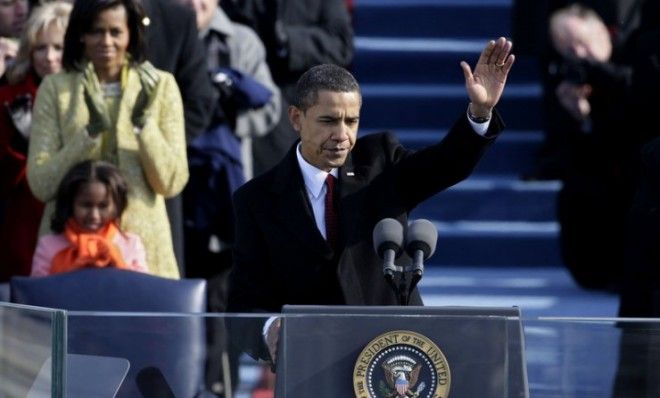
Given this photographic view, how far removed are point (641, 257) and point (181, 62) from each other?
6.34 ft

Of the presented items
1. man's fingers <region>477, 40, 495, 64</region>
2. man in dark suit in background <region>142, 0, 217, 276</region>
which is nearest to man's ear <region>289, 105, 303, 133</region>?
man's fingers <region>477, 40, 495, 64</region>

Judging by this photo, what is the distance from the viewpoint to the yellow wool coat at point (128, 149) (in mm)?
6469

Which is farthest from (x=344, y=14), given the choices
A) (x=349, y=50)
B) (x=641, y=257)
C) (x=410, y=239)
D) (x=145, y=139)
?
(x=410, y=239)

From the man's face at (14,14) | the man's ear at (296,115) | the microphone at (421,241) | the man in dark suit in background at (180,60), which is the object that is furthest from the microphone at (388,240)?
the man's face at (14,14)

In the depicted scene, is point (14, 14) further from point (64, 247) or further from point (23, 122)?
point (64, 247)

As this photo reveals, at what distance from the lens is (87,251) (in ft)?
20.7

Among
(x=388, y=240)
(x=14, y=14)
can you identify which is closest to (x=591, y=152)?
(x=14, y=14)

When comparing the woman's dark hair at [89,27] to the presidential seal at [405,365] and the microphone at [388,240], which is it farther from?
the presidential seal at [405,365]

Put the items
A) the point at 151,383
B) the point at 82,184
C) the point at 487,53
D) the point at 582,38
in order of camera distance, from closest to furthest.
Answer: the point at 151,383
the point at 487,53
the point at 82,184
the point at 582,38

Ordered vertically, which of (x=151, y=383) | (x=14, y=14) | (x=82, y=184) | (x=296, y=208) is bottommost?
(x=151, y=383)

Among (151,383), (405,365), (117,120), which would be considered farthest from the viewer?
(117,120)

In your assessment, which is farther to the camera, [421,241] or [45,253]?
[45,253]

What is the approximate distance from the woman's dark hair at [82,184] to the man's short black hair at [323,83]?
149 centimetres

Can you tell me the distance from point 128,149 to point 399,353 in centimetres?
253
